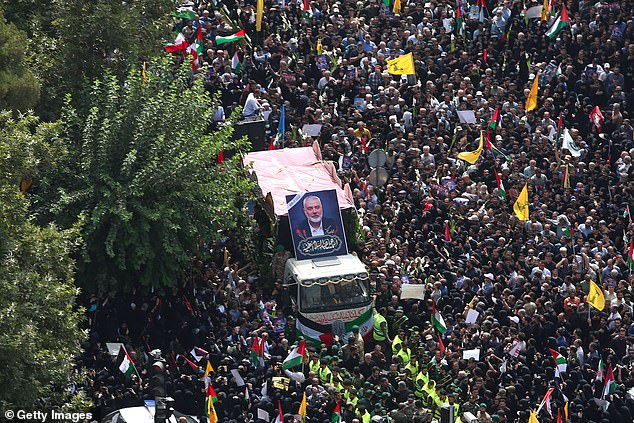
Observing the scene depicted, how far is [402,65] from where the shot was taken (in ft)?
151

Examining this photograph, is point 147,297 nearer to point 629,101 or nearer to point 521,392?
point 521,392

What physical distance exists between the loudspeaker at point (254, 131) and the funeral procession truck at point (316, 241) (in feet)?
2.92

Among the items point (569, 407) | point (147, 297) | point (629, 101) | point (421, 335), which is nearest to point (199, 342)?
point (147, 297)

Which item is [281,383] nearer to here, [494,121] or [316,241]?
[316,241]

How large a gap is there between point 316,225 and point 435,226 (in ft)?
10.5

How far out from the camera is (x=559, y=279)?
40.3m

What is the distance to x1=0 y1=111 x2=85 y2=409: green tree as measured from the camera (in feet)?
102

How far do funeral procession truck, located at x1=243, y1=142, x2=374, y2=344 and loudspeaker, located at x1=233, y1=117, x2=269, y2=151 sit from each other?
2.92 ft

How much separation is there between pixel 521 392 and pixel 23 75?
41.4ft

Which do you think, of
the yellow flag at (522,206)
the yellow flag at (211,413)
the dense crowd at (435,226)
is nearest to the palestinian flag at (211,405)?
the yellow flag at (211,413)

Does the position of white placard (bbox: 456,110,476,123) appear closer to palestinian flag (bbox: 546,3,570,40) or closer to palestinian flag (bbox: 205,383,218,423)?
palestinian flag (bbox: 546,3,570,40)

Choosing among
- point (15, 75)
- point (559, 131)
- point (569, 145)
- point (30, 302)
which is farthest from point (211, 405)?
point (559, 131)

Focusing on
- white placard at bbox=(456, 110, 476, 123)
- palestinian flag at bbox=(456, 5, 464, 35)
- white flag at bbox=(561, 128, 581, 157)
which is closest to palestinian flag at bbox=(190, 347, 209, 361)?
white placard at bbox=(456, 110, 476, 123)

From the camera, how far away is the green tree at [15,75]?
127 feet
